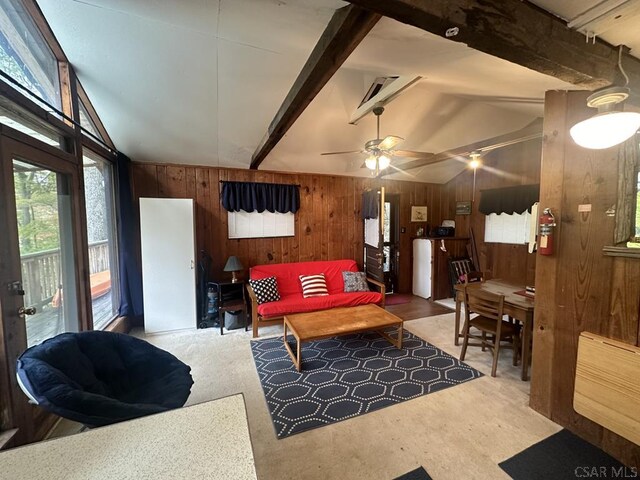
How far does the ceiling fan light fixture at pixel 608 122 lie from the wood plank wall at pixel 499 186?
2715 millimetres

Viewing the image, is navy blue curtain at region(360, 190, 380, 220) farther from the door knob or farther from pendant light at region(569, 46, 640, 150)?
the door knob

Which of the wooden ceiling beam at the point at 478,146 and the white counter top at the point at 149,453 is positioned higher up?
the wooden ceiling beam at the point at 478,146

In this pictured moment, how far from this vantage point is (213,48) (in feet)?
6.18

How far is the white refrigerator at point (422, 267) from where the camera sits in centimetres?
469

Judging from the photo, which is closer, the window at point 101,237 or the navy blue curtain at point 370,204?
the window at point 101,237

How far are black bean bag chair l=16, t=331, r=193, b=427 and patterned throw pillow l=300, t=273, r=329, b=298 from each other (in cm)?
218

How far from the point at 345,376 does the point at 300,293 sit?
1.68 m

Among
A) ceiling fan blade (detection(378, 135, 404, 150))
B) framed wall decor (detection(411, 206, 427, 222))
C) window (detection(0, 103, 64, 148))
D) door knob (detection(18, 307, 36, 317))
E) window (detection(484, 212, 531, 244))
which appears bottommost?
door knob (detection(18, 307, 36, 317))

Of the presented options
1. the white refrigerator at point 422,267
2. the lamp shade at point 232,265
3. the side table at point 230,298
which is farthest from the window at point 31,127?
the white refrigerator at point 422,267

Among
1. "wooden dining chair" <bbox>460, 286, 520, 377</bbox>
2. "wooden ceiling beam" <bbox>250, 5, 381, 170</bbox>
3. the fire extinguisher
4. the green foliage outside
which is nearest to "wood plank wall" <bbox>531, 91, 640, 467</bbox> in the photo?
the fire extinguisher

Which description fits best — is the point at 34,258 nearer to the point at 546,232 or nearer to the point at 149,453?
the point at 149,453

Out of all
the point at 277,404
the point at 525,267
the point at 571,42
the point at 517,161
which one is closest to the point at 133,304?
the point at 277,404

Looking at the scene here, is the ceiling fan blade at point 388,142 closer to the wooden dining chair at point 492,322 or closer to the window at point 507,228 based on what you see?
the wooden dining chair at point 492,322

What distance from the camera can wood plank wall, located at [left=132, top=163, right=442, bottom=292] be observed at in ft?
12.1
